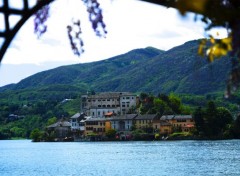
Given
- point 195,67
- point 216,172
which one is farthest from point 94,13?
point 216,172

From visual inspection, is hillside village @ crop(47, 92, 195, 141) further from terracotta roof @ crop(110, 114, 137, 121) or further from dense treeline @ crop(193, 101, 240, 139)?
dense treeline @ crop(193, 101, 240, 139)

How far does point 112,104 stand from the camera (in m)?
197

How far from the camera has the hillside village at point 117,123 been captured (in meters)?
161

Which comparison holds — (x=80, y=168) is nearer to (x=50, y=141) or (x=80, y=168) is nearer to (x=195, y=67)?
(x=195, y=67)

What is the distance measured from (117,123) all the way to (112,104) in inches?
950

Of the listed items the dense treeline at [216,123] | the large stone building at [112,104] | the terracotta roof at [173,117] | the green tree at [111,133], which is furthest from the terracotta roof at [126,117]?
the dense treeline at [216,123]

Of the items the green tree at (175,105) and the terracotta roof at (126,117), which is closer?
the terracotta roof at (126,117)

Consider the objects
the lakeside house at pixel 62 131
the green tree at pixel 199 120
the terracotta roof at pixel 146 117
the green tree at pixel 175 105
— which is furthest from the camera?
the lakeside house at pixel 62 131

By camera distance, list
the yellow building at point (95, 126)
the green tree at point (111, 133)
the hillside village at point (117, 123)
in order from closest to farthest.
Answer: the hillside village at point (117, 123) → the green tree at point (111, 133) → the yellow building at point (95, 126)

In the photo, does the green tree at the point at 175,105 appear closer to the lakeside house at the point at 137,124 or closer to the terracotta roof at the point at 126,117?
the lakeside house at the point at 137,124

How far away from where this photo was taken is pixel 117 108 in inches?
7677

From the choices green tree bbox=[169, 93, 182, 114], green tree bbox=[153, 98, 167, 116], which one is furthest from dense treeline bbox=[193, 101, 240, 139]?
green tree bbox=[169, 93, 182, 114]

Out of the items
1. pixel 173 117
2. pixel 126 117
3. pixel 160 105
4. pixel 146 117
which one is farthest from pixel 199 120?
pixel 126 117

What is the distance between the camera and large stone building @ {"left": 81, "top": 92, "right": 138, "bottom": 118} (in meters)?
192
